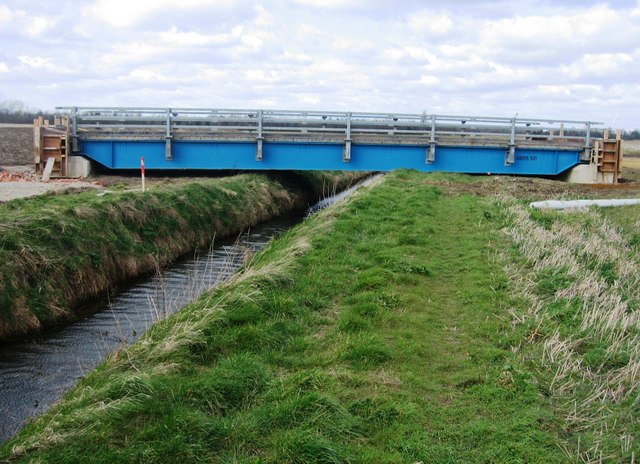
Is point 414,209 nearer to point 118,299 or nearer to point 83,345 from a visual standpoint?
point 118,299

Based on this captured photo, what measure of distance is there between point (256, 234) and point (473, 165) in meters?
13.3

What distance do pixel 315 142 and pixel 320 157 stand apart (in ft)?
2.42

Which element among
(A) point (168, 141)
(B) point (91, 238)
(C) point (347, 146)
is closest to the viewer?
(B) point (91, 238)

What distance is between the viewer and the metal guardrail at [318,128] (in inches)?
1155

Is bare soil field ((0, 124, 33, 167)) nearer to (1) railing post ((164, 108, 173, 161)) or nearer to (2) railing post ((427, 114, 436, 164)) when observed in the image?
(1) railing post ((164, 108, 173, 161))

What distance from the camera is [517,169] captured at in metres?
31.6

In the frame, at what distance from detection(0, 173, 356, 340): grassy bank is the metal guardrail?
5.27 metres

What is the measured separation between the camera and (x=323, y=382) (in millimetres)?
6969

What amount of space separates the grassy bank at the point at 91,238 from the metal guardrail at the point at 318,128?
5.27 m

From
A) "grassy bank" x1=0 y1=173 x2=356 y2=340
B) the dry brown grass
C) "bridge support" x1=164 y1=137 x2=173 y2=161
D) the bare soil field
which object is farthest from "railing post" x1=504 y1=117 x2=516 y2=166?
the bare soil field

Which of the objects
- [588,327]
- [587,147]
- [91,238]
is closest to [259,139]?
[91,238]

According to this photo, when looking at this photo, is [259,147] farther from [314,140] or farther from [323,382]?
[323,382]

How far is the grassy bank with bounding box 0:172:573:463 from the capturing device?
225 inches

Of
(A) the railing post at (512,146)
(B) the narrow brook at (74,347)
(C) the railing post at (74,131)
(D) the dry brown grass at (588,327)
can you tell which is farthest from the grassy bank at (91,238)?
(A) the railing post at (512,146)
